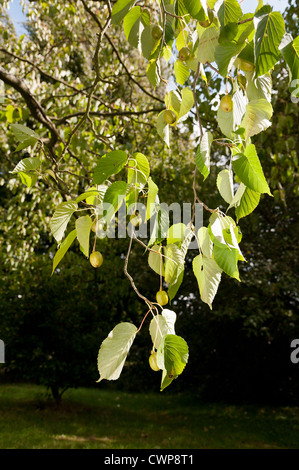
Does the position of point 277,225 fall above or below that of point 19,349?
above

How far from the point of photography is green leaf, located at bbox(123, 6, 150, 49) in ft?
2.81

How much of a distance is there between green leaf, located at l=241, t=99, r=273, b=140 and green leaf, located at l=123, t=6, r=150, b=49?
0.31 metres

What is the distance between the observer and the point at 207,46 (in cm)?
72

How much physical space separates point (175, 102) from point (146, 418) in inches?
293

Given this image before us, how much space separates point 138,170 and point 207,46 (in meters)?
0.22

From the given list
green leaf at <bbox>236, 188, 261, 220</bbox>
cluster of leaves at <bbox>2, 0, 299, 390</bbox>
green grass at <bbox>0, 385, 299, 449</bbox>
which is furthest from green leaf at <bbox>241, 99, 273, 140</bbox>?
green grass at <bbox>0, 385, 299, 449</bbox>

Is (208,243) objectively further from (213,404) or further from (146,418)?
(213,404)

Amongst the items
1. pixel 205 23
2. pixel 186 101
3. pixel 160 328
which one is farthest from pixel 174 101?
pixel 160 328

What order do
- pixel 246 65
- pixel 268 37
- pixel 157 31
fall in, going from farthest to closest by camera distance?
pixel 157 31 < pixel 246 65 < pixel 268 37

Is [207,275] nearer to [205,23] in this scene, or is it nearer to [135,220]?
[135,220]

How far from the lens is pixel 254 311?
6090mm

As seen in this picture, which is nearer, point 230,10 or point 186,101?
point 230,10
